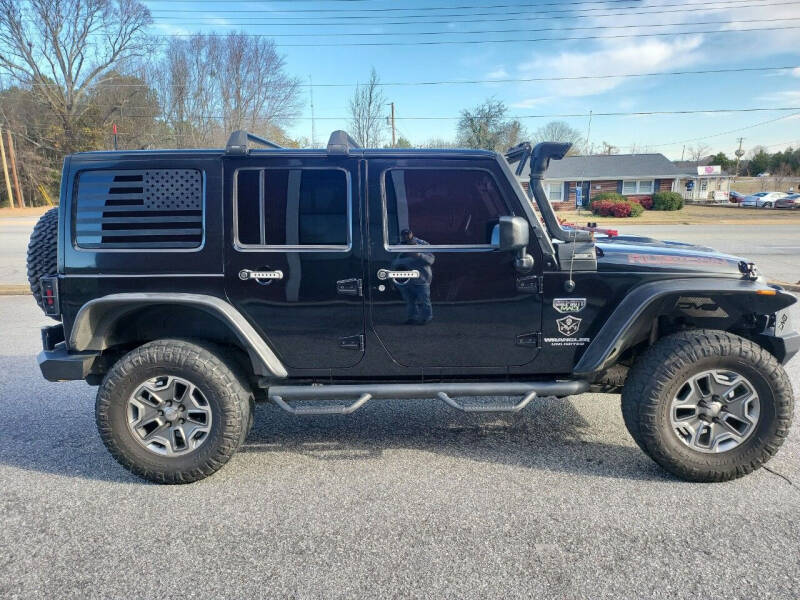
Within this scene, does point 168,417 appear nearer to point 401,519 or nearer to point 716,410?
point 401,519

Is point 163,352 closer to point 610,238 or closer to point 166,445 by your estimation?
point 166,445

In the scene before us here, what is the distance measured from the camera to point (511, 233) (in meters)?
3.03

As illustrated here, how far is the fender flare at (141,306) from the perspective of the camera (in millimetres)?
3164

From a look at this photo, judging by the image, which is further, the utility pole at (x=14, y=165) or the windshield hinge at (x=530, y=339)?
the utility pole at (x=14, y=165)

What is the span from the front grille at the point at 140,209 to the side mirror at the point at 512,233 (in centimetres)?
178

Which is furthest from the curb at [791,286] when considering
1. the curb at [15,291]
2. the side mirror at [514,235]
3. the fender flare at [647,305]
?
the curb at [15,291]

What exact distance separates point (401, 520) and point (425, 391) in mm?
760

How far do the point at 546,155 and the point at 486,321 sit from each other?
3.74 feet

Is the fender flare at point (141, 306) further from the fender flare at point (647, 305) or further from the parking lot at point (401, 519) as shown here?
the fender flare at point (647, 305)

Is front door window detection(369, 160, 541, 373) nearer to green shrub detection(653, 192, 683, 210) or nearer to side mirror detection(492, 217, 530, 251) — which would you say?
side mirror detection(492, 217, 530, 251)

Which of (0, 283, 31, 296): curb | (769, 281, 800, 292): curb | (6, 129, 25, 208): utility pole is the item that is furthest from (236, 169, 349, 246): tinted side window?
(6, 129, 25, 208): utility pole

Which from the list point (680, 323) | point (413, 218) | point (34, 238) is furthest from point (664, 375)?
point (34, 238)

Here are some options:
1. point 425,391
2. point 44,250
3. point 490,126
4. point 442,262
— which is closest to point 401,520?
point 425,391

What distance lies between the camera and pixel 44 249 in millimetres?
3439
